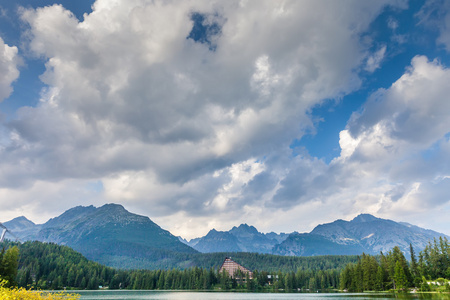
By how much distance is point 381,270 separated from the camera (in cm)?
12619

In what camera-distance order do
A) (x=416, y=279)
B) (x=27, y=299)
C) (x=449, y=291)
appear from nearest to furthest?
(x=27, y=299) < (x=449, y=291) < (x=416, y=279)

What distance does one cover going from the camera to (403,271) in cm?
11512

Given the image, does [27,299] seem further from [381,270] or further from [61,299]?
[381,270]

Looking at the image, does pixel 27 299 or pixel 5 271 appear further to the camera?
pixel 5 271

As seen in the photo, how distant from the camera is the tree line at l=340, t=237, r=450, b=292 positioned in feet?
377

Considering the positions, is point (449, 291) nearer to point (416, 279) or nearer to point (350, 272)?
point (416, 279)

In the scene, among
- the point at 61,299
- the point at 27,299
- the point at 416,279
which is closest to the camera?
the point at 27,299

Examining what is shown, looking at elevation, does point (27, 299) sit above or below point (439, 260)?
below

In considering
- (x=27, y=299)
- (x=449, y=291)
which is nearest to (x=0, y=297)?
(x=27, y=299)

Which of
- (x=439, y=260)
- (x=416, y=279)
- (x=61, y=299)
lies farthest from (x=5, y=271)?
(x=439, y=260)

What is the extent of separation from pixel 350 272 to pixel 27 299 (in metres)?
160

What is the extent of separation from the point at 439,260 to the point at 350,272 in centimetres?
4019

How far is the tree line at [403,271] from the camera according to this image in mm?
115000

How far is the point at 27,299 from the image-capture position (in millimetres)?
21688
